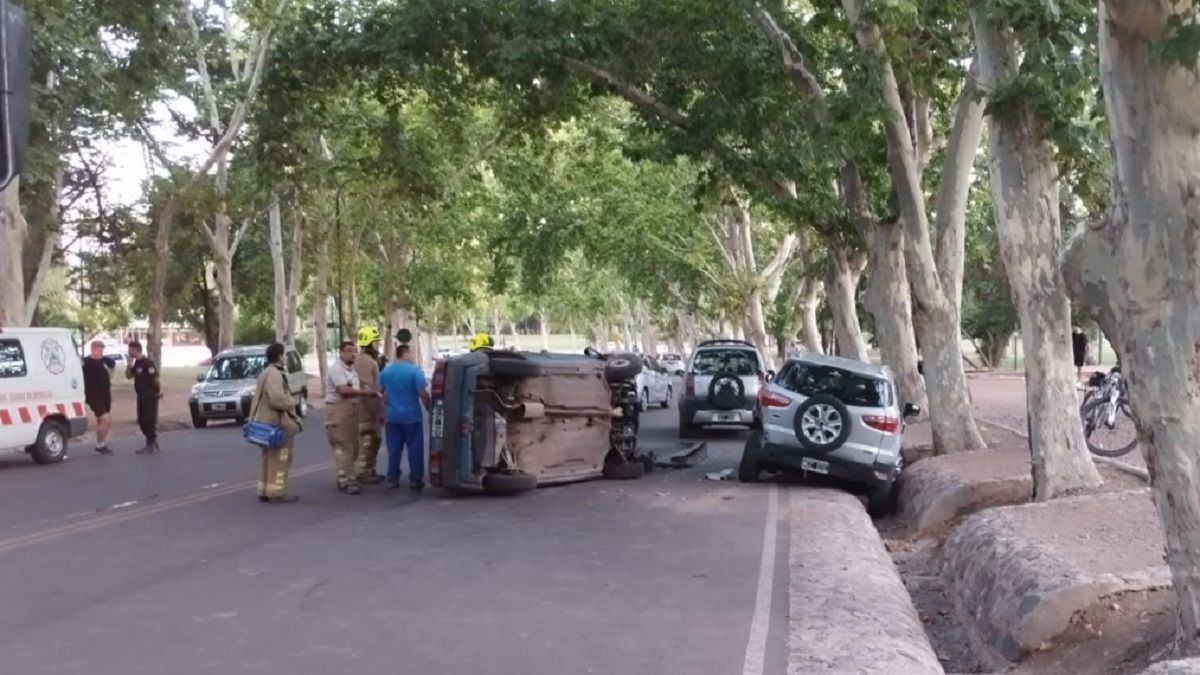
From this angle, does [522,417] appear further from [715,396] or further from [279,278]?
[279,278]

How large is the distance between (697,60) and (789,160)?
6.83 ft

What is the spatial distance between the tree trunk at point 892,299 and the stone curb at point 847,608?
23.0 ft

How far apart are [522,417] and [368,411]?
75.4 inches

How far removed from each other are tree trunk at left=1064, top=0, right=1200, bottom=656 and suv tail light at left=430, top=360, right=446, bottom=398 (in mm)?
7817

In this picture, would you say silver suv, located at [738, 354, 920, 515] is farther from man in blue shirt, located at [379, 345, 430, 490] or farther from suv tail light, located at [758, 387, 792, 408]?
man in blue shirt, located at [379, 345, 430, 490]

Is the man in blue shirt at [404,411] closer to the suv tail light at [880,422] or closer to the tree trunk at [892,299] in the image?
the suv tail light at [880,422]

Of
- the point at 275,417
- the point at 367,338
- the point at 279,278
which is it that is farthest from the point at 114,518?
the point at 279,278

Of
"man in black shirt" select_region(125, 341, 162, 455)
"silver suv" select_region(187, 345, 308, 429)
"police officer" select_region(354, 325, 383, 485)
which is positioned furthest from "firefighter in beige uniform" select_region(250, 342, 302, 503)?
"silver suv" select_region(187, 345, 308, 429)

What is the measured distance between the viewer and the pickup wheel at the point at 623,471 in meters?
16.5

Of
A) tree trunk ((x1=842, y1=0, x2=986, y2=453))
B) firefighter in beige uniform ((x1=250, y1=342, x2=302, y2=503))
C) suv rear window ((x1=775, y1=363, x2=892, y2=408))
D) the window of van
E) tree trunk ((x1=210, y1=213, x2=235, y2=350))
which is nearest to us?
firefighter in beige uniform ((x1=250, y1=342, x2=302, y2=503))

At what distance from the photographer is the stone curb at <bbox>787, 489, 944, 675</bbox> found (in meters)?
7.42

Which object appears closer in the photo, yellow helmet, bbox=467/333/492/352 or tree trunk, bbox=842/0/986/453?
yellow helmet, bbox=467/333/492/352

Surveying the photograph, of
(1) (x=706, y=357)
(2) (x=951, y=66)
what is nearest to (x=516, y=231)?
(1) (x=706, y=357)

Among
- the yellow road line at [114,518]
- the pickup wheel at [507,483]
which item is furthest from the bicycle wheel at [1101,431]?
the yellow road line at [114,518]
